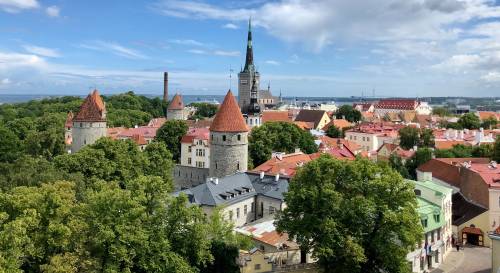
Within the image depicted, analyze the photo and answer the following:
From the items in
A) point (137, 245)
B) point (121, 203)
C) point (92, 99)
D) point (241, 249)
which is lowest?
point (241, 249)

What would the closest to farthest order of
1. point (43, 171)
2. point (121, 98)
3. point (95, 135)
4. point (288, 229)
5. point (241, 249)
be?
point (288, 229), point (241, 249), point (43, 171), point (95, 135), point (121, 98)

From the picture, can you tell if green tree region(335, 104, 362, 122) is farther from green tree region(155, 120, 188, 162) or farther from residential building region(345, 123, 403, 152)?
green tree region(155, 120, 188, 162)

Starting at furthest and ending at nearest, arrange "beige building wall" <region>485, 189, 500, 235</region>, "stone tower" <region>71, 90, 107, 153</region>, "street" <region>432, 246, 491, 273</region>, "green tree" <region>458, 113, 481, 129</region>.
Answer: "green tree" <region>458, 113, 481, 129</region> → "stone tower" <region>71, 90, 107, 153</region> → "beige building wall" <region>485, 189, 500, 235</region> → "street" <region>432, 246, 491, 273</region>

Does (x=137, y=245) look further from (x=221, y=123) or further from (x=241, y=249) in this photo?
(x=221, y=123)

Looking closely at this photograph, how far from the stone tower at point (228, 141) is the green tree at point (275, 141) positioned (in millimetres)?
10220

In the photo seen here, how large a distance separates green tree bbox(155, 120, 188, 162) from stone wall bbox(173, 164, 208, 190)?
7.71 m

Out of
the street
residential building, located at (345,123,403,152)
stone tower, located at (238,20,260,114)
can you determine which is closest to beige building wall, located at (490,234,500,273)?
the street

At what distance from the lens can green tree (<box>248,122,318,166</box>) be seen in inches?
2042

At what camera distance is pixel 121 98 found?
121688 millimetres

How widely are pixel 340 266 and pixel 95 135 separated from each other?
34.0 m

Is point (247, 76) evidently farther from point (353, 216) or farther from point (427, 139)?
point (353, 216)

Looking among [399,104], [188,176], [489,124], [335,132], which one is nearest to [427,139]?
[335,132]

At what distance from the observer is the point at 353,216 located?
72.7 ft

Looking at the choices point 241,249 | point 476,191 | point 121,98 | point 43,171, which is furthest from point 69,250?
point 121,98
